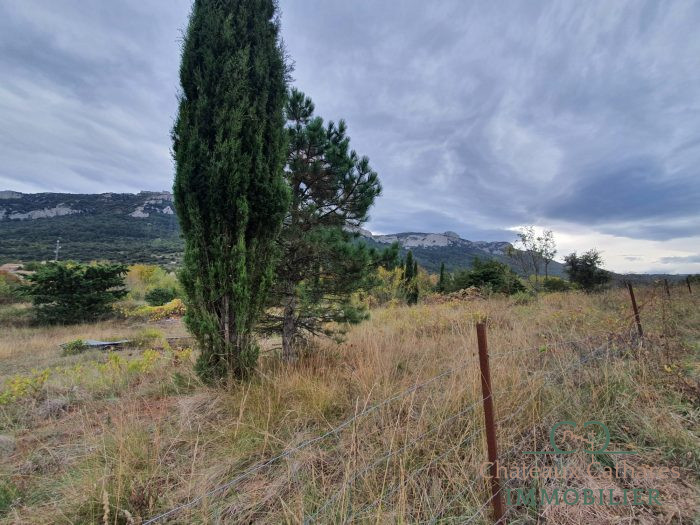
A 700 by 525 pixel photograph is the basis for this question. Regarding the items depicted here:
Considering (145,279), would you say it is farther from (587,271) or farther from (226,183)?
(587,271)

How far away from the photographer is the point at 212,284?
3.16 meters

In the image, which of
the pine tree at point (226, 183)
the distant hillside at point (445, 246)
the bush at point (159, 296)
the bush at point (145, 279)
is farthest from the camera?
the distant hillside at point (445, 246)

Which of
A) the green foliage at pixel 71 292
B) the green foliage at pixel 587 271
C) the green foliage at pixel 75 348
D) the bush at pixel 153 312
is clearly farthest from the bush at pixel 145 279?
the green foliage at pixel 587 271

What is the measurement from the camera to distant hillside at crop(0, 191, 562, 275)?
43.6m

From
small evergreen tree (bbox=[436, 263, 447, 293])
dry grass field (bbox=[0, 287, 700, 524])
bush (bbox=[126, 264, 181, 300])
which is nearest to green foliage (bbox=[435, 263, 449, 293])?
small evergreen tree (bbox=[436, 263, 447, 293])

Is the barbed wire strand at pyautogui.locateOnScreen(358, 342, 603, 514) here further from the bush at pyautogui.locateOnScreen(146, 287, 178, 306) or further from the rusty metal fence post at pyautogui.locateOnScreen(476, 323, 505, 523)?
the bush at pyautogui.locateOnScreen(146, 287, 178, 306)

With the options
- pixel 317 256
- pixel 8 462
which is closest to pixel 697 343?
pixel 317 256

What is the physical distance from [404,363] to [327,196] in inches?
108

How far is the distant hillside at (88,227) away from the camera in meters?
43.6

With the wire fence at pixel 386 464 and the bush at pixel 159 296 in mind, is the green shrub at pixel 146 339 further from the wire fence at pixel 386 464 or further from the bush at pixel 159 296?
the bush at pixel 159 296

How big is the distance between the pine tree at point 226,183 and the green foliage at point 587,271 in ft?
67.1

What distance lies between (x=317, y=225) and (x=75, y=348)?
7.86 meters

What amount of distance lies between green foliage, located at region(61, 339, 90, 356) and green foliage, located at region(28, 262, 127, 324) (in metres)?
6.58

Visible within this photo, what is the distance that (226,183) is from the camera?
3215mm
